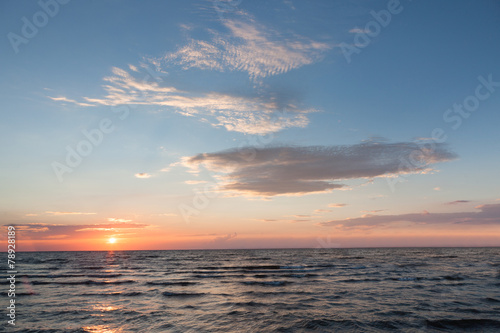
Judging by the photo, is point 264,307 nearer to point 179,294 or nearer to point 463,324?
point 179,294

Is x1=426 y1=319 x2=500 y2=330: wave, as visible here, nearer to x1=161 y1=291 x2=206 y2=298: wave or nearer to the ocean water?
the ocean water

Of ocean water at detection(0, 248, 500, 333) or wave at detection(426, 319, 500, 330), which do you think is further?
ocean water at detection(0, 248, 500, 333)

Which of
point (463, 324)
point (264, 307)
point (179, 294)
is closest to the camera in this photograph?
point (463, 324)

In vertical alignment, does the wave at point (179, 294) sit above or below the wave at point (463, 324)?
below

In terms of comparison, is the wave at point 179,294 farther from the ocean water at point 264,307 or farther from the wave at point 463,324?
the wave at point 463,324

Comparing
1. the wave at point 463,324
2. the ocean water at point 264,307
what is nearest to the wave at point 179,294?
the ocean water at point 264,307

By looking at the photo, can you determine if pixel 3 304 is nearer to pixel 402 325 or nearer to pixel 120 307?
pixel 120 307

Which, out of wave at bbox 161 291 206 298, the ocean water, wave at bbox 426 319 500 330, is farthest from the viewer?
wave at bbox 161 291 206 298

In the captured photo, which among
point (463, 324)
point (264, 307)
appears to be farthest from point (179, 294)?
point (463, 324)

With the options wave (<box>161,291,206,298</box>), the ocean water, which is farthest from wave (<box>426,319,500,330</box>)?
wave (<box>161,291,206,298</box>)

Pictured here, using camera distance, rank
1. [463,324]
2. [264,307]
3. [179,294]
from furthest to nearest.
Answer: [179,294]
[264,307]
[463,324]

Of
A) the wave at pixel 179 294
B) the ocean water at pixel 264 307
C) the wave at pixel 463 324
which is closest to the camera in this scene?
the wave at pixel 463 324

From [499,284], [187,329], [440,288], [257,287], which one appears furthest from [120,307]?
[499,284]

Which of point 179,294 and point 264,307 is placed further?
point 179,294
